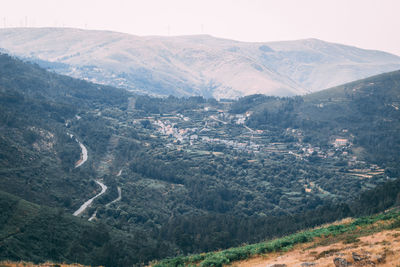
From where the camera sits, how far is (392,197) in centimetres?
4950

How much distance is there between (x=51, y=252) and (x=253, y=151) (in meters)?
90.7

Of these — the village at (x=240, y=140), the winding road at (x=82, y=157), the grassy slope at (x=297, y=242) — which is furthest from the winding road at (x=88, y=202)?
the village at (x=240, y=140)

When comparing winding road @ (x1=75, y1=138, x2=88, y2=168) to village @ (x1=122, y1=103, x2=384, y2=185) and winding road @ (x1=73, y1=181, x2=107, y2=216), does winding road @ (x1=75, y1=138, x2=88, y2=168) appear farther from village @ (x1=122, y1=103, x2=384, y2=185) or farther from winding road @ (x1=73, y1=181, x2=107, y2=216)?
village @ (x1=122, y1=103, x2=384, y2=185)

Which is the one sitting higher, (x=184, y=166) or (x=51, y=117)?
(x=51, y=117)

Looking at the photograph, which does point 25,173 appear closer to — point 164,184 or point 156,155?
point 164,184

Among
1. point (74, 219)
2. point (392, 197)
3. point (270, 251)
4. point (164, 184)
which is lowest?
point (164, 184)

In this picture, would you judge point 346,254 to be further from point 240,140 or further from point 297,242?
point 240,140

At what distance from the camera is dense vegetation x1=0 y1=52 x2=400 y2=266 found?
150 ft

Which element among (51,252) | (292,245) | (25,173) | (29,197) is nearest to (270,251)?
(292,245)

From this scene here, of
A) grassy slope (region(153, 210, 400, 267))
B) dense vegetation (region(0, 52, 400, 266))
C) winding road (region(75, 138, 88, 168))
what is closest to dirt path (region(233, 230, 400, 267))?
grassy slope (region(153, 210, 400, 267))

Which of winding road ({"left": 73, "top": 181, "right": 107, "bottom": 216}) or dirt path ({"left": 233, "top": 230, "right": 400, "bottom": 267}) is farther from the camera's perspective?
winding road ({"left": 73, "top": 181, "right": 107, "bottom": 216})

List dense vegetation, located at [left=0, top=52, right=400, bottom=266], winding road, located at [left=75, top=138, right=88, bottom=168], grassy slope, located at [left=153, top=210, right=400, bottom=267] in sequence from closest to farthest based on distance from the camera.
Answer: grassy slope, located at [left=153, top=210, right=400, bottom=267], dense vegetation, located at [left=0, top=52, right=400, bottom=266], winding road, located at [left=75, top=138, right=88, bottom=168]

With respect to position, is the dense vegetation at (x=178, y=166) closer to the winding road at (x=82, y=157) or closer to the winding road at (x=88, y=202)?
the winding road at (x=88, y=202)

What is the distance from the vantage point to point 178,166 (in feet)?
310
